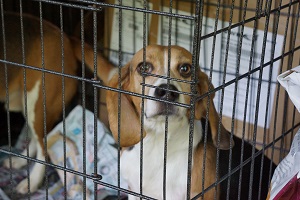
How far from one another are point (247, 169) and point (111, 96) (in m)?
0.47

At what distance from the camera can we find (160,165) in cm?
155

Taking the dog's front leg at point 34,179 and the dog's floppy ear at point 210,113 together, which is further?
the dog's front leg at point 34,179

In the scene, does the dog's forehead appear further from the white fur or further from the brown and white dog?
the white fur

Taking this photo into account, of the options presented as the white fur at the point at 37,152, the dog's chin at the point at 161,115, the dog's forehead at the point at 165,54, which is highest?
the dog's forehead at the point at 165,54

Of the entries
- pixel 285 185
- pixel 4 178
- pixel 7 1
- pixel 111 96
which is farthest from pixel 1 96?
pixel 285 185

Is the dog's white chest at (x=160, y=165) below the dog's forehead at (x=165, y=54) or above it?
below

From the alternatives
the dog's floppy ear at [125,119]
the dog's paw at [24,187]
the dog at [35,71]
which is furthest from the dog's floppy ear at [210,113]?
the dog's paw at [24,187]

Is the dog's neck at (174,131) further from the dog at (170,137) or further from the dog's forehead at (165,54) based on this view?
the dog's forehead at (165,54)

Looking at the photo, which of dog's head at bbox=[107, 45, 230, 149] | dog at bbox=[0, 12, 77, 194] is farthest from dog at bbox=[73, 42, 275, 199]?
dog at bbox=[0, 12, 77, 194]

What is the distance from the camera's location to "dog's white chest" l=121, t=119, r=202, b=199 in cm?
150

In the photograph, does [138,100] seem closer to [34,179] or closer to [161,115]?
[161,115]

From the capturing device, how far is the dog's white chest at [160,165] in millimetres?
1500

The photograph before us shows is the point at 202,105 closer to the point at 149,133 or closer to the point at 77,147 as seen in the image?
the point at 149,133

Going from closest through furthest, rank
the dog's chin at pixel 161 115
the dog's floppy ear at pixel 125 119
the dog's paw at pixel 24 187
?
the dog's chin at pixel 161 115, the dog's floppy ear at pixel 125 119, the dog's paw at pixel 24 187
